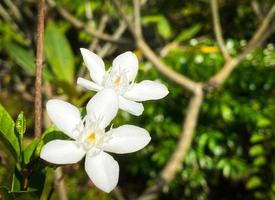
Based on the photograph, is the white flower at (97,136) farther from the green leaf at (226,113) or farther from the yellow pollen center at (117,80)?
the green leaf at (226,113)

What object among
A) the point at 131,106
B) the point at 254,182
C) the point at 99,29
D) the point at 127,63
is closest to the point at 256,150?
the point at 254,182

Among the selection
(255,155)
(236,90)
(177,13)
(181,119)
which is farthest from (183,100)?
(177,13)

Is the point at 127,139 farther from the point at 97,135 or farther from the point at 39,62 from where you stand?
the point at 39,62

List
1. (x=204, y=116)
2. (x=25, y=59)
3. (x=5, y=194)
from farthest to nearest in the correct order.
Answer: (x=204, y=116)
(x=25, y=59)
(x=5, y=194)

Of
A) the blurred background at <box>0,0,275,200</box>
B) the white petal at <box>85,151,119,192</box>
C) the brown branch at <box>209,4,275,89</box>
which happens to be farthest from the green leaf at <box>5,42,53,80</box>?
the white petal at <box>85,151,119,192</box>

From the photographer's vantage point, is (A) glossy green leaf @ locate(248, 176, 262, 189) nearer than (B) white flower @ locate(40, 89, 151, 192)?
No

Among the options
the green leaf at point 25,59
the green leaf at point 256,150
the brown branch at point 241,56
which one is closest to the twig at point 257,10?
the brown branch at point 241,56

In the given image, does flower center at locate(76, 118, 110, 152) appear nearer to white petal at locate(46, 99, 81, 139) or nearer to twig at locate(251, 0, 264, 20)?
white petal at locate(46, 99, 81, 139)

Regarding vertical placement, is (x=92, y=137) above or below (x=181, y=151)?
above
